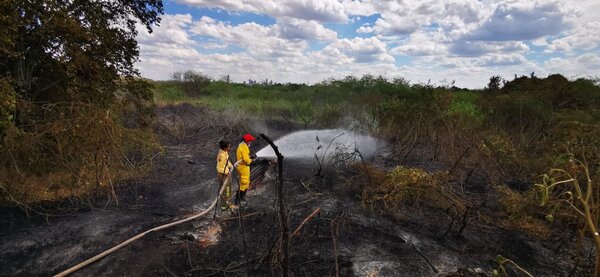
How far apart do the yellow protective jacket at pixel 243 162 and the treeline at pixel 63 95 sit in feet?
7.46

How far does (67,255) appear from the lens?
18.5 ft

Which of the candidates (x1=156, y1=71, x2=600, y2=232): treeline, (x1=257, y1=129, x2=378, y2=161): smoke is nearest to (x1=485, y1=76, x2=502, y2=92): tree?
(x1=156, y1=71, x2=600, y2=232): treeline

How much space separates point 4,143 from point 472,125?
37.9 feet

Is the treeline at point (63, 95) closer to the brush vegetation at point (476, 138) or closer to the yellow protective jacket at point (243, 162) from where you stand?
the yellow protective jacket at point (243, 162)

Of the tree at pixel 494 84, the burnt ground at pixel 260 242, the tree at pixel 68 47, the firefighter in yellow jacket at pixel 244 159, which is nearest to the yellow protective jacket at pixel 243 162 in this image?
the firefighter in yellow jacket at pixel 244 159

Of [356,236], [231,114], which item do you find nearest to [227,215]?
[356,236]

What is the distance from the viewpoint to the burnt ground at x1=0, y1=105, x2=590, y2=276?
5.29 m

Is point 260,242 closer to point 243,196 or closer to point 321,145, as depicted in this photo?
point 243,196

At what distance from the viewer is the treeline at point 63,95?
701cm

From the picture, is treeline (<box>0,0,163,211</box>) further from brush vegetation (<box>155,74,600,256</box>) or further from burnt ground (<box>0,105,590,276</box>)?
brush vegetation (<box>155,74,600,256</box>)

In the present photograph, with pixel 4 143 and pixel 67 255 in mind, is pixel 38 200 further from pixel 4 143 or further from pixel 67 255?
pixel 67 255

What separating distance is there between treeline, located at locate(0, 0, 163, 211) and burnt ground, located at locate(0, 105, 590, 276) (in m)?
0.84

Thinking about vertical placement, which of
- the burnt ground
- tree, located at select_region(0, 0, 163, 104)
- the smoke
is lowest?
the burnt ground

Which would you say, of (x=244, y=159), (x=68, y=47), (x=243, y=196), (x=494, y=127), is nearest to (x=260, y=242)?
(x=244, y=159)
